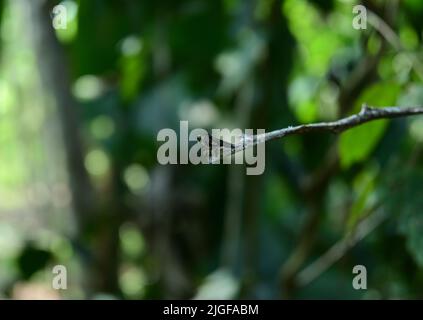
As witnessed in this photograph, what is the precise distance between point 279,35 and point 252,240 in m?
0.21

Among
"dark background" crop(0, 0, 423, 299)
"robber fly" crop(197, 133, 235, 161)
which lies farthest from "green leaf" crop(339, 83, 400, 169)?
"robber fly" crop(197, 133, 235, 161)

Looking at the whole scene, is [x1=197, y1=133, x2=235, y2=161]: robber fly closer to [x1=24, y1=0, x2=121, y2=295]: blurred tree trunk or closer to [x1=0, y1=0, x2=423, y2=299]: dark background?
[x1=0, y1=0, x2=423, y2=299]: dark background

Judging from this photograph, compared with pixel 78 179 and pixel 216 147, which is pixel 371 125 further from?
pixel 78 179

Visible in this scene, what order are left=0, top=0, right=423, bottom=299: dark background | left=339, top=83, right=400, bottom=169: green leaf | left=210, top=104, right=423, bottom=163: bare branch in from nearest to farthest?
1. left=210, top=104, right=423, bottom=163: bare branch
2. left=339, top=83, right=400, bottom=169: green leaf
3. left=0, top=0, right=423, bottom=299: dark background

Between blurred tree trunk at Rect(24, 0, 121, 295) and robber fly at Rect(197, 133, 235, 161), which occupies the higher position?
blurred tree trunk at Rect(24, 0, 121, 295)

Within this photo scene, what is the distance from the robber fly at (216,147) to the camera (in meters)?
0.30

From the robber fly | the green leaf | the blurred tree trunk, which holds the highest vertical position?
the blurred tree trunk

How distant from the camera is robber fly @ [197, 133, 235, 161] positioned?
30 centimetres

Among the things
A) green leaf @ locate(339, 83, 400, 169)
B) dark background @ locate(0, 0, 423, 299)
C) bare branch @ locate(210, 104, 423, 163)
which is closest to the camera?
bare branch @ locate(210, 104, 423, 163)

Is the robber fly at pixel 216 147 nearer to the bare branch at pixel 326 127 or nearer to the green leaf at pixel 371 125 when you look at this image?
the bare branch at pixel 326 127

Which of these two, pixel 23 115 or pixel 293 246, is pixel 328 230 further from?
pixel 23 115

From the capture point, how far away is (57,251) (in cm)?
77
